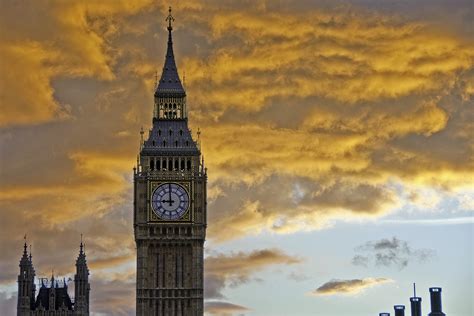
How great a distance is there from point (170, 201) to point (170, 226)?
2286 mm

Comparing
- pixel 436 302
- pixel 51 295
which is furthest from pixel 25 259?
pixel 436 302

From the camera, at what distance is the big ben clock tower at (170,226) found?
445 ft

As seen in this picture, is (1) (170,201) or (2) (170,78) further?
(2) (170,78)

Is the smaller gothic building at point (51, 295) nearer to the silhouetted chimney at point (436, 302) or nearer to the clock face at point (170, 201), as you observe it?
the clock face at point (170, 201)

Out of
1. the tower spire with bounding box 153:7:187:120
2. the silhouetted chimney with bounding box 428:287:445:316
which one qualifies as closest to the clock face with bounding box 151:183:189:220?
the tower spire with bounding box 153:7:187:120

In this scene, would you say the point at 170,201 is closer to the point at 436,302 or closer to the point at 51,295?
the point at 51,295

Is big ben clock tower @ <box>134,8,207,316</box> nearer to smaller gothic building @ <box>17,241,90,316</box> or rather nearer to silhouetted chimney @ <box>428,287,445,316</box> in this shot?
smaller gothic building @ <box>17,241,90,316</box>

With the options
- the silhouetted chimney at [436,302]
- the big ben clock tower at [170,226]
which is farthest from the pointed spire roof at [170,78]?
the silhouetted chimney at [436,302]

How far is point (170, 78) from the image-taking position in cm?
14088

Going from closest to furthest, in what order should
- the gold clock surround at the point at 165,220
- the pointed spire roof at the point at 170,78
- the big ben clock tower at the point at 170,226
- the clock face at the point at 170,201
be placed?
the big ben clock tower at the point at 170,226 → the gold clock surround at the point at 165,220 → the clock face at the point at 170,201 → the pointed spire roof at the point at 170,78

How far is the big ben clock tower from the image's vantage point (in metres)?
136

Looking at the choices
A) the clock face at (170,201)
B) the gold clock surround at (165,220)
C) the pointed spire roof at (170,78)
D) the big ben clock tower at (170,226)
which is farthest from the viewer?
the pointed spire roof at (170,78)

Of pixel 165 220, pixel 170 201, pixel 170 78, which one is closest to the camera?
pixel 165 220

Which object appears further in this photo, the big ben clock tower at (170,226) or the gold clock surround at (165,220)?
the gold clock surround at (165,220)
